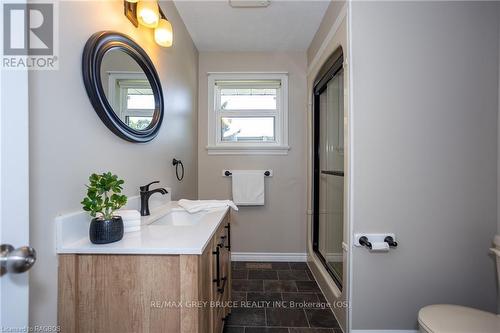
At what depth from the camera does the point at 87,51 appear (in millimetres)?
930

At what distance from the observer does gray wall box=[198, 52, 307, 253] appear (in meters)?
2.65

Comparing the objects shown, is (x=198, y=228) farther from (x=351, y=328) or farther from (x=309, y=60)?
(x=309, y=60)

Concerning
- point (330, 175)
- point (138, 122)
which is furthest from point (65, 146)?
point (330, 175)

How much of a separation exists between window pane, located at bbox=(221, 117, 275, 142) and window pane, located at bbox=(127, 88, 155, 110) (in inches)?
50.0

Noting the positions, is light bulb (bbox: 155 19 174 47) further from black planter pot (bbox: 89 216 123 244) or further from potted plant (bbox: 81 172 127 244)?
black planter pot (bbox: 89 216 123 244)

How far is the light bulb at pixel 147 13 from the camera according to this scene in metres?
1.25

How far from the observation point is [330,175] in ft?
6.70

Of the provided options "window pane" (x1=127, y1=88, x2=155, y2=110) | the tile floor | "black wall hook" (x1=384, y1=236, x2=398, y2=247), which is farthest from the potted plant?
"black wall hook" (x1=384, y1=236, x2=398, y2=247)

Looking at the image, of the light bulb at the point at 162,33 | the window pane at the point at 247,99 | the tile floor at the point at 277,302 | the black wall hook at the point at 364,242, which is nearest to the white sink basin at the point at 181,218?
the tile floor at the point at 277,302

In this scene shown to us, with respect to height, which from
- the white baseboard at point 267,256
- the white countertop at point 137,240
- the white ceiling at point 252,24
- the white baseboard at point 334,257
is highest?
the white ceiling at point 252,24

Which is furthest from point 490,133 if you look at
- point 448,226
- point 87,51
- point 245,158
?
point 87,51

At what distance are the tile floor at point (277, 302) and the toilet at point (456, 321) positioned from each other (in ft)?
2.11

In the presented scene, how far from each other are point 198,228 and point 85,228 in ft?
1.46

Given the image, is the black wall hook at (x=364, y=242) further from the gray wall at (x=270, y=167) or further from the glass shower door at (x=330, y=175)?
the gray wall at (x=270, y=167)
